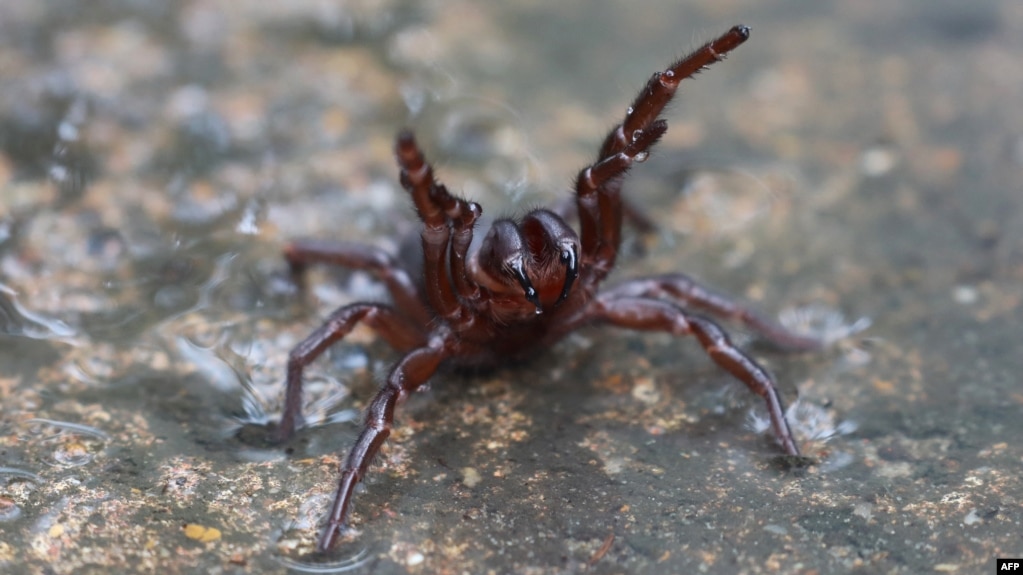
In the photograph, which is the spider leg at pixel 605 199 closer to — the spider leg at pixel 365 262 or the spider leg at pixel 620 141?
the spider leg at pixel 620 141

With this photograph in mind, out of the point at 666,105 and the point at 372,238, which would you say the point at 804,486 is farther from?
the point at 372,238

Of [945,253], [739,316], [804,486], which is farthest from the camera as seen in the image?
[945,253]

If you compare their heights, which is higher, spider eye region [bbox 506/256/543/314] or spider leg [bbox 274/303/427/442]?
spider eye region [bbox 506/256/543/314]

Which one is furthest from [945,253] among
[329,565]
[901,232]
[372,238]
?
[329,565]

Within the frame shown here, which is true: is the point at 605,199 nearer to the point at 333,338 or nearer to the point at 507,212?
the point at 507,212

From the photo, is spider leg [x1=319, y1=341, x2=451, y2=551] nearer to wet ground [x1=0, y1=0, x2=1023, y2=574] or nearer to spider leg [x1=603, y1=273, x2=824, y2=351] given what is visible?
wet ground [x1=0, y1=0, x2=1023, y2=574]

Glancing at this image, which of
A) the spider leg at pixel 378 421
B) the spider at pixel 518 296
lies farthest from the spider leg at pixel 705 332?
the spider leg at pixel 378 421

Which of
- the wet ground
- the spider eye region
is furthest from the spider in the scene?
the wet ground
